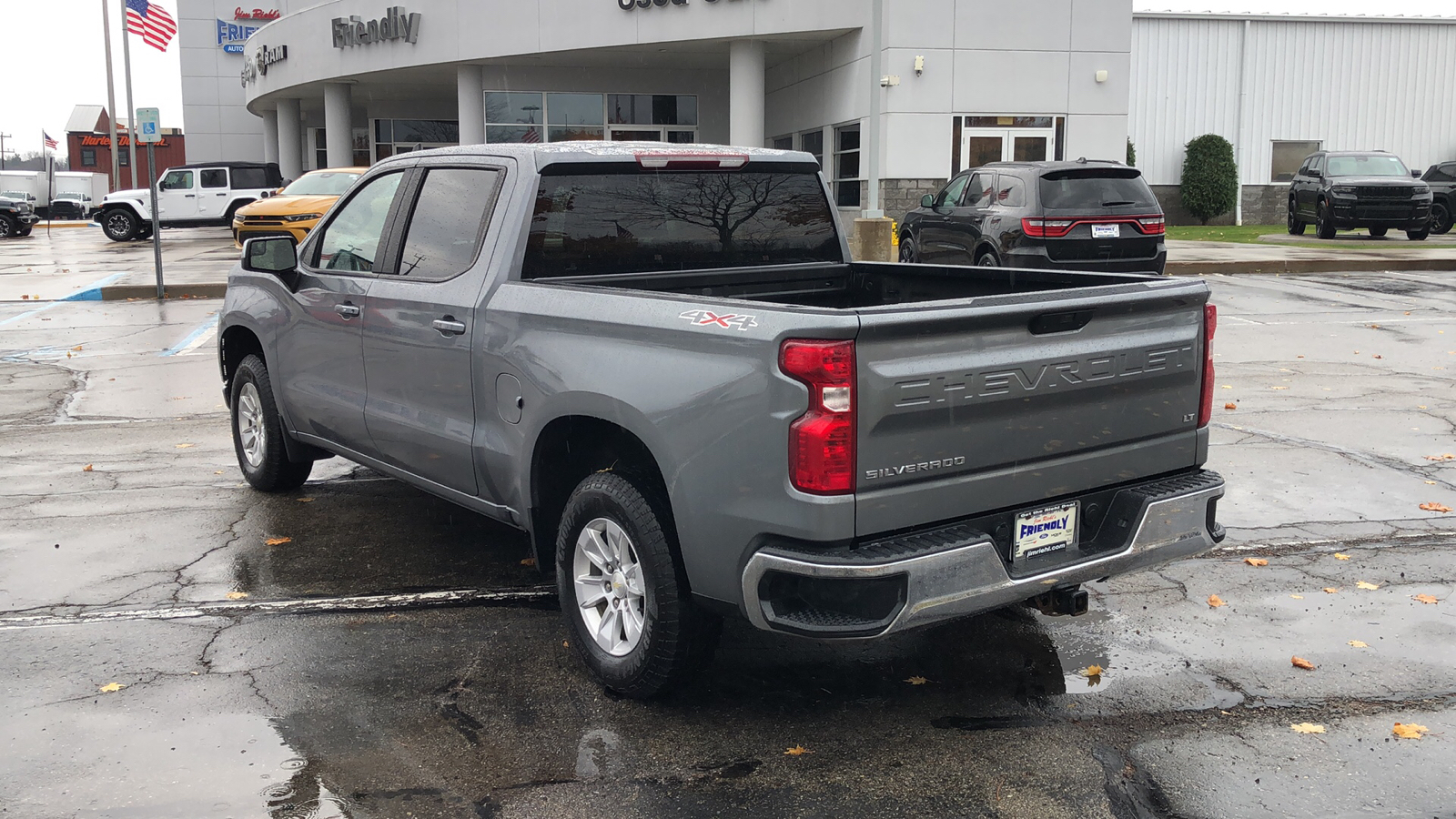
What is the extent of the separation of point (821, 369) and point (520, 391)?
1457 millimetres

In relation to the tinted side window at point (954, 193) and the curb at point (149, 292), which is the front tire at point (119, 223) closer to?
the curb at point (149, 292)

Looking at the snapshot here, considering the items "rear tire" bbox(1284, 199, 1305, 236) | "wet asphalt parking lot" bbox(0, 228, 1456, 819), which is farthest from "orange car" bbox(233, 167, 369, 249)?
"rear tire" bbox(1284, 199, 1305, 236)

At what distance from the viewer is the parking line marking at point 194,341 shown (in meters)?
12.9

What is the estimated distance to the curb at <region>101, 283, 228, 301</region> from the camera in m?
19.0

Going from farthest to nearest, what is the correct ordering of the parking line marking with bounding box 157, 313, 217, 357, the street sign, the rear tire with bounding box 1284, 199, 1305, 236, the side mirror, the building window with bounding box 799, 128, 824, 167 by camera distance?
the rear tire with bounding box 1284, 199, 1305, 236 → the building window with bounding box 799, 128, 824, 167 → the street sign → the parking line marking with bounding box 157, 313, 217, 357 → the side mirror

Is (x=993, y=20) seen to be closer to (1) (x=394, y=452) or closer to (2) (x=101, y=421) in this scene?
(2) (x=101, y=421)

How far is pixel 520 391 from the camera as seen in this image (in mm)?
4430

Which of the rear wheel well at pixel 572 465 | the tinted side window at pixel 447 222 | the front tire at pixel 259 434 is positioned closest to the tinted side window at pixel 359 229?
the tinted side window at pixel 447 222

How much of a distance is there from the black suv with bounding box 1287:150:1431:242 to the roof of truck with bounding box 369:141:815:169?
24.5 m

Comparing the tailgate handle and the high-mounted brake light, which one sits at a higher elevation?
the high-mounted brake light

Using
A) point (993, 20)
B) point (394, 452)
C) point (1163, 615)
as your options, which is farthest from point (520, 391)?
point (993, 20)

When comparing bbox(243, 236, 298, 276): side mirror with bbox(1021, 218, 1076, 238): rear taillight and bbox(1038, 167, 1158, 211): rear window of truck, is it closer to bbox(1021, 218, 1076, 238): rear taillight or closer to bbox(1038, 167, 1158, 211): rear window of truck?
bbox(1021, 218, 1076, 238): rear taillight

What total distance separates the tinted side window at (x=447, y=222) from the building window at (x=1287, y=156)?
36249 mm

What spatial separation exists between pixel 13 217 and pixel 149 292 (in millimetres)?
26554
